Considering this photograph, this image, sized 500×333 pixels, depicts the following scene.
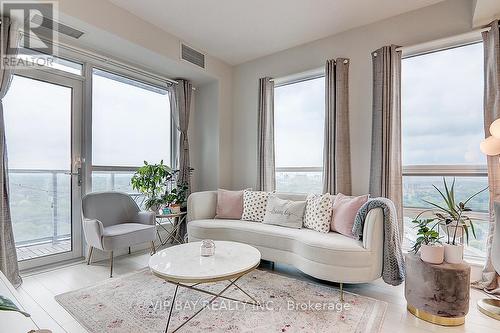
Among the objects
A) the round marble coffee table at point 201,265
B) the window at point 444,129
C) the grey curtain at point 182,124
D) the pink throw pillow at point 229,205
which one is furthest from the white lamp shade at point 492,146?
the grey curtain at point 182,124

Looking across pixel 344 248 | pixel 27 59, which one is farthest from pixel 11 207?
pixel 344 248

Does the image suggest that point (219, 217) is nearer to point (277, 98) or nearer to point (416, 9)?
point (277, 98)

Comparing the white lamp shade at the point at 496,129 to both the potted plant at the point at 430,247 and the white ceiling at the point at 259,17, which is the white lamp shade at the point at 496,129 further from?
the white ceiling at the point at 259,17

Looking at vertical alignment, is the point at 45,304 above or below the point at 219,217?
below

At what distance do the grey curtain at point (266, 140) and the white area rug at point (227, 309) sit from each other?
63.0 inches

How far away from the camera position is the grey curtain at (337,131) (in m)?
3.19

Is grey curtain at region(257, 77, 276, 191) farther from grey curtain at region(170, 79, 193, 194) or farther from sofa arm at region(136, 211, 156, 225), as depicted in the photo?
sofa arm at region(136, 211, 156, 225)

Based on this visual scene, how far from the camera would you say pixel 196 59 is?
12.3ft

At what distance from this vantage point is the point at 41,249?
2.90 meters

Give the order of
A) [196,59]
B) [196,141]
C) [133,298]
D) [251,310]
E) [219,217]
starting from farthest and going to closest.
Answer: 1. [196,141]
2. [196,59]
3. [219,217]
4. [133,298]
5. [251,310]

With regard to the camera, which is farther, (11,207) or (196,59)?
(196,59)

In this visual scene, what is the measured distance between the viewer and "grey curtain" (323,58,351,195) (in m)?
3.19

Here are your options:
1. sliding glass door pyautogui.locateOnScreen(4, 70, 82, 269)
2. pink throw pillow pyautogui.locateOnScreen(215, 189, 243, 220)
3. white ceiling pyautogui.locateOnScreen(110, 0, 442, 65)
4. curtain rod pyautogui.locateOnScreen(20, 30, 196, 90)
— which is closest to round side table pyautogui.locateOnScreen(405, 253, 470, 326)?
pink throw pillow pyautogui.locateOnScreen(215, 189, 243, 220)

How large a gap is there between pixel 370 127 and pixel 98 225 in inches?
122
